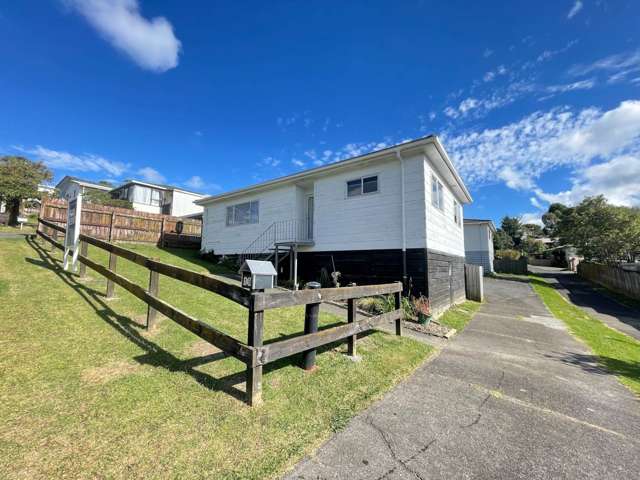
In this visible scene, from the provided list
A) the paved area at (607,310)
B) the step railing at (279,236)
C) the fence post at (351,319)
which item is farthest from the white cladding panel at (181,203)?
the paved area at (607,310)

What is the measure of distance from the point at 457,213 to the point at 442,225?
4.16 m

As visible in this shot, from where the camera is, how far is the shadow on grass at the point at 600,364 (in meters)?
4.77

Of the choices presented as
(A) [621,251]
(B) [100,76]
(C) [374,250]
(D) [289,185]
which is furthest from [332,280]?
(A) [621,251]

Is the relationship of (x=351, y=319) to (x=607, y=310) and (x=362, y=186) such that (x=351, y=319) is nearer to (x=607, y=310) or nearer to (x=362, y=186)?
(x=362, y=186)

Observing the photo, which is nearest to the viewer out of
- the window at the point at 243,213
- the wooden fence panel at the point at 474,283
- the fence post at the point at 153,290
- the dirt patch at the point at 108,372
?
the dirt patch at the point at 108,372

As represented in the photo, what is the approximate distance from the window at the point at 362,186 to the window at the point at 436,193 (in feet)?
6.67

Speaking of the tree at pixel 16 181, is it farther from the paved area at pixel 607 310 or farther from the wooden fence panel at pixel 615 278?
the wooden fence panel at pixel 615 278

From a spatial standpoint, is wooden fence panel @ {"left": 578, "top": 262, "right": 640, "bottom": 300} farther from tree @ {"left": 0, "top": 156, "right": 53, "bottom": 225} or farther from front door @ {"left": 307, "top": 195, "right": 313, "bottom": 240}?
tree @ {"left": 0, "top": 156, "right": 53, "bottom": 225}

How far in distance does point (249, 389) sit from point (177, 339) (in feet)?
6.23

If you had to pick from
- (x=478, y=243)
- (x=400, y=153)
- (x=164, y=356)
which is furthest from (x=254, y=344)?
(x=478, y=243)

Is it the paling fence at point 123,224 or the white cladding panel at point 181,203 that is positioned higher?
the white cladding panel at point 181,203

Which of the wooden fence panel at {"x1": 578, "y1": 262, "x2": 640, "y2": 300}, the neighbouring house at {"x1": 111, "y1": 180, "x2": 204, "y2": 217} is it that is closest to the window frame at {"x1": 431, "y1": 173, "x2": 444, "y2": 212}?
the wooden fence panel at {"x1": 578, "y1": 262, "x2": 640, "y2": 300}

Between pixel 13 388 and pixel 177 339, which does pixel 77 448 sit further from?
pixel 177 339

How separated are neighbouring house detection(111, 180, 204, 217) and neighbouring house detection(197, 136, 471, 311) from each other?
2004 cm
